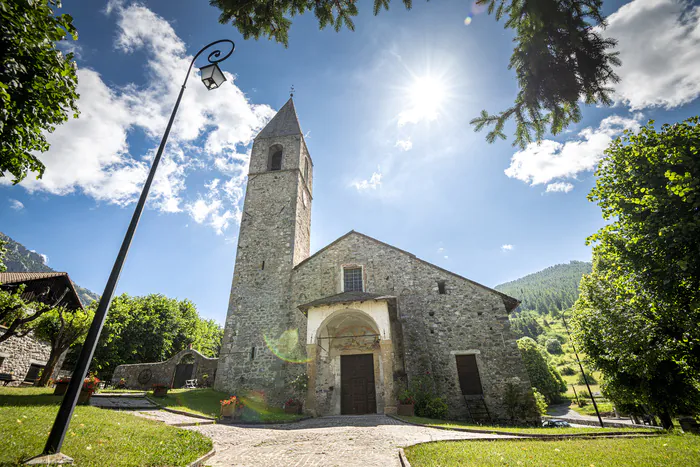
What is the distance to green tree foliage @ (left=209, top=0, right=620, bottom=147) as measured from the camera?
470 cm

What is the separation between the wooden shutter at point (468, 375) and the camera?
13938 millimetres

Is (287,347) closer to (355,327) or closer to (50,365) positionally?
(355,327)

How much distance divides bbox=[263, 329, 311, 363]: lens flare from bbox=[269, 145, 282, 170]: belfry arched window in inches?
490

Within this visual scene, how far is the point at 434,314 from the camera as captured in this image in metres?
15.8

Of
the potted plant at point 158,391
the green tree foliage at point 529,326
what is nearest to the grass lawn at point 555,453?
the potted plant at point 158,391

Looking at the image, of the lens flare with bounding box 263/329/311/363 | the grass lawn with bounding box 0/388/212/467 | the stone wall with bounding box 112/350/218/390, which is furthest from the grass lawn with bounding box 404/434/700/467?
the stone wall with bounding box 112/350/218/390

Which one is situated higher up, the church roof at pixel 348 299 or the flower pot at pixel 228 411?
the church roof at pixel 348 299

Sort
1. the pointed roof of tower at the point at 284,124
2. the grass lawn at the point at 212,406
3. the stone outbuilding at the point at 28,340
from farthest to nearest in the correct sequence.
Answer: the pointed roof of tower at the point at 284,124 < the stone outbuilding at the point at 28,340 < the grass lawn at the point at 212,406

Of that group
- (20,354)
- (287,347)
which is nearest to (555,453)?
(287,347)

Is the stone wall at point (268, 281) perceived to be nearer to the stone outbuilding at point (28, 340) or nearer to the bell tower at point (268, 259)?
the bell tower at point (268, 259)

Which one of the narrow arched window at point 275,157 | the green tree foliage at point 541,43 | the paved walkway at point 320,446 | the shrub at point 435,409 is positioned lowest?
the paved walkway at point 320,446

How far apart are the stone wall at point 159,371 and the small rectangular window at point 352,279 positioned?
34.1ft

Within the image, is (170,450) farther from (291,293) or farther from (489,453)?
(291,293)

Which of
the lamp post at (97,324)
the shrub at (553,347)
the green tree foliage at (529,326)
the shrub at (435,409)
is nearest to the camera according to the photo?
the lamp post at (97,324)
